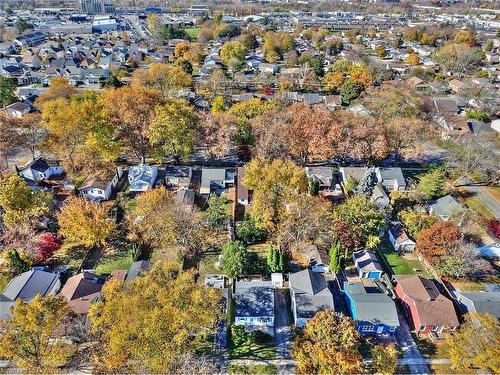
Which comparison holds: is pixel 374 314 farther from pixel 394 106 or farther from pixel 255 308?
pixel 394 106

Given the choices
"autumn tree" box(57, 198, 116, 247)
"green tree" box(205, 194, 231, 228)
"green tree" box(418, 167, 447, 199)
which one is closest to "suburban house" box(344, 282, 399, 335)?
"green tree" box(205, 194, 231, 228)

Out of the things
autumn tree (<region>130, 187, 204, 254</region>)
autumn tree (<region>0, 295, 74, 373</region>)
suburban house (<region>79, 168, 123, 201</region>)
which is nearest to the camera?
autumn tree (<region>0, 295, 74, 373</region>)

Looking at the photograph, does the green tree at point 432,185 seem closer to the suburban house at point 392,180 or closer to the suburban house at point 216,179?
the suburban house at point 392,180

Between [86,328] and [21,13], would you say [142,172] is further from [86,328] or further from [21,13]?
[21,13]

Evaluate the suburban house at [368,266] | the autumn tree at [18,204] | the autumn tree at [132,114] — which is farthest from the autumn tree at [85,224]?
the suburban house at [368,266]

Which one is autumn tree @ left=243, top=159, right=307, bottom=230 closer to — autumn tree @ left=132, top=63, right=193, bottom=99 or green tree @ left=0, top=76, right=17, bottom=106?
autumn tree @ left=132, top=63, right=193, bottom=99

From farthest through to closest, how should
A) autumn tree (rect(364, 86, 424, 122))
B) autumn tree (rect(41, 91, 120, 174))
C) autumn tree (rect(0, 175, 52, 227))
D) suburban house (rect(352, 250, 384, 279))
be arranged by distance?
autumn tree (rect(364, 86, 424, 122)) < autumn tree (rect(41, 91, 120, 174)) < autumn tree (rect(0, 175, 52, 227)) < suburban house (rect(352, 250, 384, 279))
